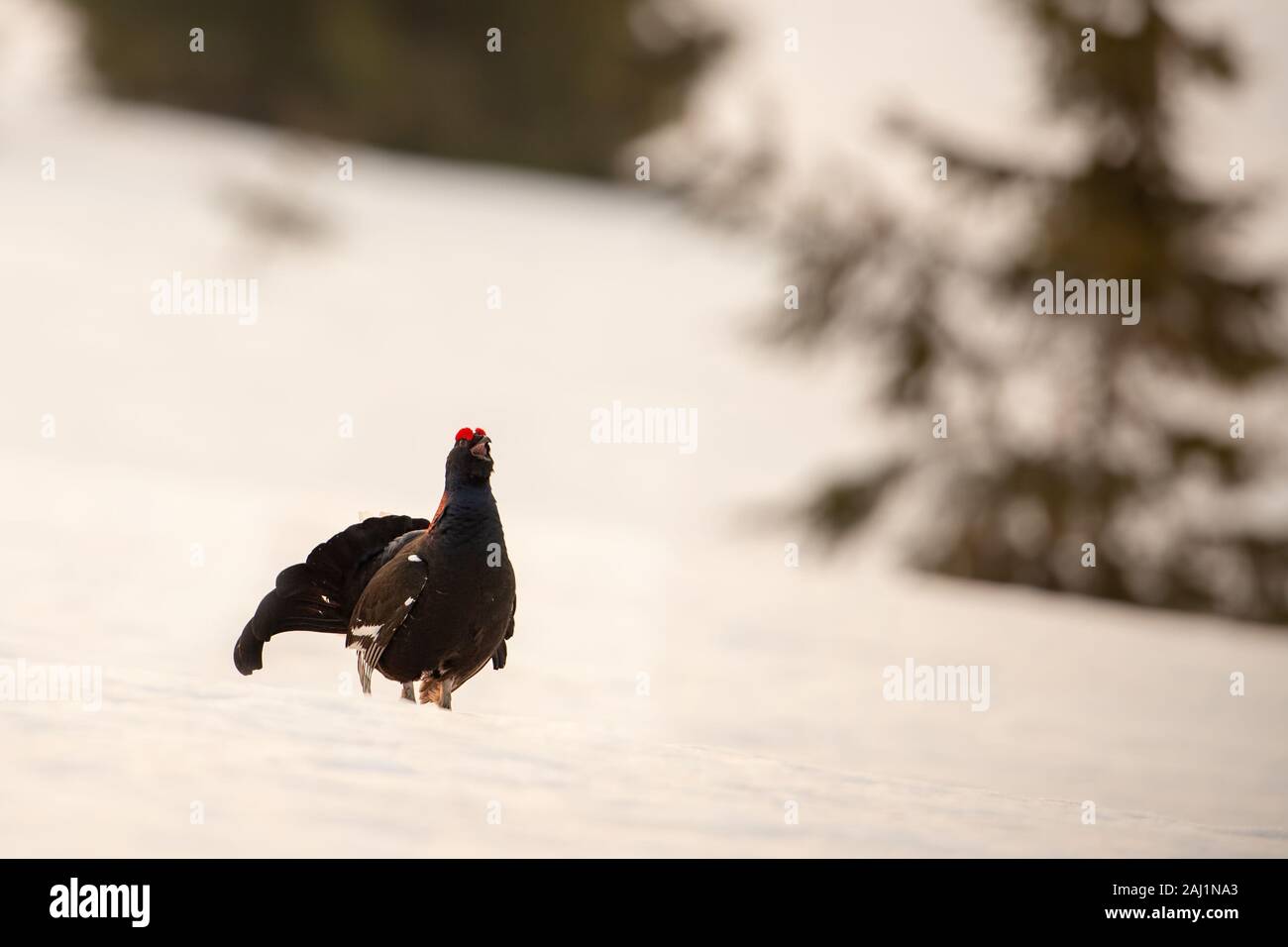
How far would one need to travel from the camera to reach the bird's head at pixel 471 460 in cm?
299

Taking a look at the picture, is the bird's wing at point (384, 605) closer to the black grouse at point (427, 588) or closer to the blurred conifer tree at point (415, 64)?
the black grouse at point (427, 588)

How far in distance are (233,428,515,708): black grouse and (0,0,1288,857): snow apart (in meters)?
0.21

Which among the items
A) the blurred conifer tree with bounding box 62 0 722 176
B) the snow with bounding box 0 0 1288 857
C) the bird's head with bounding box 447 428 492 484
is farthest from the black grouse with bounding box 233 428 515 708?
the blurred conifer tree with bounding box 62 0 722 176

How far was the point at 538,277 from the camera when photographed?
1627cm

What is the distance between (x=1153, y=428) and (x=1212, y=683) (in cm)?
248

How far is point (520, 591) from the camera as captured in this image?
645cm

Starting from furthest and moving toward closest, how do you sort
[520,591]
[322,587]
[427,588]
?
[520,591], [322,587], [427,588]

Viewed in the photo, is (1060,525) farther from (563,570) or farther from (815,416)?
(815,416)

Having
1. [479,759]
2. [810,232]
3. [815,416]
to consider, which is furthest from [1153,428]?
[479,759]

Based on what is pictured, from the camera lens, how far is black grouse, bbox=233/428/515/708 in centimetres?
298

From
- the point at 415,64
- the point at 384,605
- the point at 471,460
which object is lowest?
the point at 384,605

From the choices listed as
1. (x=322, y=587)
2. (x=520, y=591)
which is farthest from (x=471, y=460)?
(x=520, y=591)

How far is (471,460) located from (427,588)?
0.86ft

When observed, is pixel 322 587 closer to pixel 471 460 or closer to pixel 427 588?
pixel 427 588
